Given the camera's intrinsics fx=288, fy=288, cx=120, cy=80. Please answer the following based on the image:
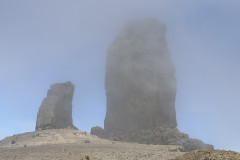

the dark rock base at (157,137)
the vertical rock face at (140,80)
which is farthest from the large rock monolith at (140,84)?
the dark rock base at (157,137)

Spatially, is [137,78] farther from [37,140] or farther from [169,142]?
[37,140]

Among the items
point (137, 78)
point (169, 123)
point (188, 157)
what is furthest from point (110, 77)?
point (188, 157)

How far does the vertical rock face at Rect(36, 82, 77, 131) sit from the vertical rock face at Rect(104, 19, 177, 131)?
10115mm

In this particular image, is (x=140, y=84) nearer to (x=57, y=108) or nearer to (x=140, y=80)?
(x=140, y=80)

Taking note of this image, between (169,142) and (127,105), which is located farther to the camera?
(127,105)

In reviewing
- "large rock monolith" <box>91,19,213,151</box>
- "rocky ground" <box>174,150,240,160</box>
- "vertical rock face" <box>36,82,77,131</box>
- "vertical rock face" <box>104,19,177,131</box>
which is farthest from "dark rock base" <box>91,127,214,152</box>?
"rocky ground" <box>174,150,240,160</box>

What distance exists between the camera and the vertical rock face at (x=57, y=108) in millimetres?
45469

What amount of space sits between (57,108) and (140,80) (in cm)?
1845

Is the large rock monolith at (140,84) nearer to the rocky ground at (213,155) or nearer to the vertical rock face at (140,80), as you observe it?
the vertical rock face at (140,80)

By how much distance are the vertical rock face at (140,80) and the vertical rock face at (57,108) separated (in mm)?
10115

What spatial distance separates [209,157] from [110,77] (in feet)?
165

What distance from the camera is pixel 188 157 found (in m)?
12.9

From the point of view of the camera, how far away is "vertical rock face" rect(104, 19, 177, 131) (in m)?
54.9

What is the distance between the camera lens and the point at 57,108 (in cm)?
4681
